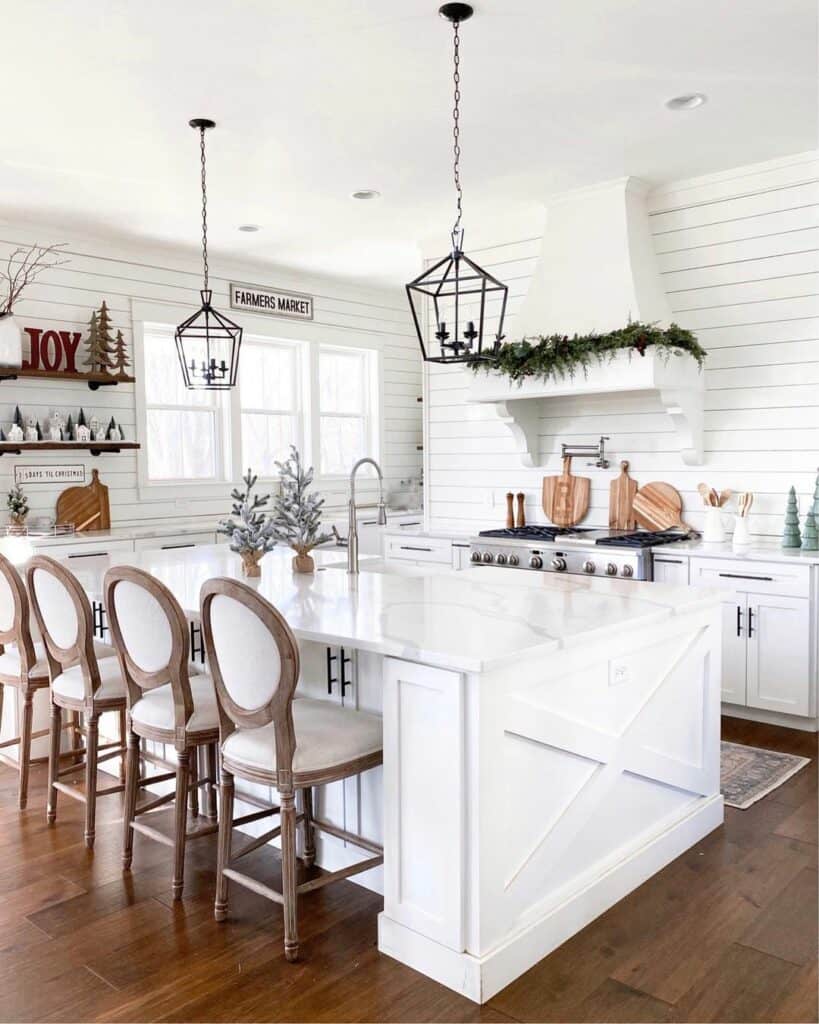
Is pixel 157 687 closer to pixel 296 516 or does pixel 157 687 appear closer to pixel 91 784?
pixel 91 784

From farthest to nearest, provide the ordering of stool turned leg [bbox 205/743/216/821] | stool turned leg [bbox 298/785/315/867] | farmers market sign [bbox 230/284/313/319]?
farmers market sign [bbox 230/284/313/319] < stool turned leg [bbox 205/743/216/821] < stool turned leg [bbox 298/785/315/867]

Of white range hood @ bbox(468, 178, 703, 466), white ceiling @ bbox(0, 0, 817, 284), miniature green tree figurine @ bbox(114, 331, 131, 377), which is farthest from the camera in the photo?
miniature green tree figurine @ bbox(114, 331, 131, 377)

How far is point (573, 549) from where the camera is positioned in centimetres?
483

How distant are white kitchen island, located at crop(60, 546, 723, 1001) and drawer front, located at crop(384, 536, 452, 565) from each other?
255 cm

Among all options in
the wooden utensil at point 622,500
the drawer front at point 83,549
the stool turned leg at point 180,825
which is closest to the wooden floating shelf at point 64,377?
the drawer front at point 83,549

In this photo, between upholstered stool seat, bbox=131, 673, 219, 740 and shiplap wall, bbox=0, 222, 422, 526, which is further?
shiplap wall, bbox=0, 222, 422, 526

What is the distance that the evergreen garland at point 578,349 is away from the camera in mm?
4535

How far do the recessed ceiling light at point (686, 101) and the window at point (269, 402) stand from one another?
13.1 ft

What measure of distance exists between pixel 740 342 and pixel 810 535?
3.74ft

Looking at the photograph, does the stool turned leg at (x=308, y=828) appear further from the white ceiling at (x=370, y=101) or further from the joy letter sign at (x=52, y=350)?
the joy letter sign at (x=52, y=350)

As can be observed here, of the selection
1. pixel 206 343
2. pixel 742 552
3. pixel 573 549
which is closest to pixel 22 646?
pixel 206 343

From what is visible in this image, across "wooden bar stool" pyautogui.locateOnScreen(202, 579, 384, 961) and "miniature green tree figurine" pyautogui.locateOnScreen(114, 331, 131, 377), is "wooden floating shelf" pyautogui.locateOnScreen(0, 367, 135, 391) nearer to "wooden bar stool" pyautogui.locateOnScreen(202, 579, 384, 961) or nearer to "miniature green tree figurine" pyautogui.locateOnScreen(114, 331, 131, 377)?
"miniature green tree figurine" pyautogui.locateOnScreen(114, 331, 131, 377)

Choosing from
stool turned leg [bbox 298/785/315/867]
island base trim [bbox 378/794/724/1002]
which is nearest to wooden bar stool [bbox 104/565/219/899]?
stool turned leg [bbox 298/785/315/867]

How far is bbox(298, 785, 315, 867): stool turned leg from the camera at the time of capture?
9.40ft
